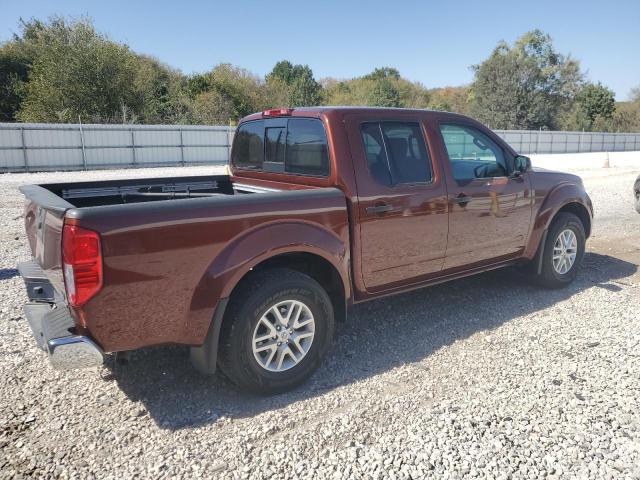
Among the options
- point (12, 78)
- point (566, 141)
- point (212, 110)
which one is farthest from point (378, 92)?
point (12, 78)

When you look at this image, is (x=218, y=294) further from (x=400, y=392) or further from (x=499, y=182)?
(x=499, y=182)

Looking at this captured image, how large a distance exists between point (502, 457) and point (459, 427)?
31cm

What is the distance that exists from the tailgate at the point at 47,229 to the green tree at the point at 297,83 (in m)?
44.5

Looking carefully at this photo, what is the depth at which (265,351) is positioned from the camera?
10.7 feet

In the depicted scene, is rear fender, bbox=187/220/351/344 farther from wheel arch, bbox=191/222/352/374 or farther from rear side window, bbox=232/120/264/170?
rear side window, bbox=232/120/264/170

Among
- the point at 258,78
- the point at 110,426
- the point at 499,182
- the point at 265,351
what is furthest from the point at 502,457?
the point at 258,78

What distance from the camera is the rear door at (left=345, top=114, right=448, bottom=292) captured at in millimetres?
3637

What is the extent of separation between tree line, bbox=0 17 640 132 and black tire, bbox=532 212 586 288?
2987cm

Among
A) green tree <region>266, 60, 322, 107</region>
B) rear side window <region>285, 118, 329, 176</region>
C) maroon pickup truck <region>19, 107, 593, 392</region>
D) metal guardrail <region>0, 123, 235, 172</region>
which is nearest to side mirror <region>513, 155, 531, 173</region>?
maroon pickup truck <region>19, 107, 593, 392</region>

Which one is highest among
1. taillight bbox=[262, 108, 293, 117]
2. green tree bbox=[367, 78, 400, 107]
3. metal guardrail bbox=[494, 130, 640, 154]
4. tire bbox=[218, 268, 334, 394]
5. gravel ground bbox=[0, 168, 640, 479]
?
green tree bbox=[367, 78, 400, 107]

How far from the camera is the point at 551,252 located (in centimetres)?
514

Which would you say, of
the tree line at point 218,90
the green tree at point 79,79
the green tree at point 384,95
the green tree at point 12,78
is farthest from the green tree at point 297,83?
the green tree at point 12,78

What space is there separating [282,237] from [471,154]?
2318mm

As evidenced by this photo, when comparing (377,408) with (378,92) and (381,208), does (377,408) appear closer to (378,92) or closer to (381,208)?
(381,208)
